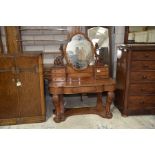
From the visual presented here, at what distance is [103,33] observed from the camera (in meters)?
3.10

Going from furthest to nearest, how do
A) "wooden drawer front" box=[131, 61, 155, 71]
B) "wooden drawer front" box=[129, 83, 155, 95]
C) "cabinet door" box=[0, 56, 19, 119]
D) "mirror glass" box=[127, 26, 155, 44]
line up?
1. "mirror glass" box=[127, 26, 155, 44]
2. "wooden drawer front" box=[129, 83, 155, 95]
3. "wooden drawer front" box=[131, 61, 155, 71]
4. "cabinet door" box=[0, 56, 19, 119]

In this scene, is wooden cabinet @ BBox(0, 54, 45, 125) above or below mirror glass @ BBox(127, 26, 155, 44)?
below

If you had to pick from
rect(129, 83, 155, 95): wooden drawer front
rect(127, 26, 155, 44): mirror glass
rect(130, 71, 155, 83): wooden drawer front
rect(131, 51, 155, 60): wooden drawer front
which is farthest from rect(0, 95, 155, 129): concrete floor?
rect(127, 26, 155, 44): mirror glass

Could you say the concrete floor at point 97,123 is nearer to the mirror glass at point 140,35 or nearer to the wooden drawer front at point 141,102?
the wooden drawer front at point 141,102

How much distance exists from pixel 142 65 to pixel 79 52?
88 cm

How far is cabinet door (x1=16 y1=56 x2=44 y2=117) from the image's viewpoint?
7.69 ft

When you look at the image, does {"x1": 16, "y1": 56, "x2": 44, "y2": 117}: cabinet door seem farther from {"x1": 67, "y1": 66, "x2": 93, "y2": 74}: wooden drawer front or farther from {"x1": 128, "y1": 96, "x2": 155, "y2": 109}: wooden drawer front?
{"x1": 128, "y1": 96, "x2": 155, "y2": 109}: wooden drawer front

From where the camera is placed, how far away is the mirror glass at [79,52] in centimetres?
256

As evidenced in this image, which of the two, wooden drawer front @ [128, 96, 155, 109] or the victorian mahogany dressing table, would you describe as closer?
the victorian mahogany dressing table

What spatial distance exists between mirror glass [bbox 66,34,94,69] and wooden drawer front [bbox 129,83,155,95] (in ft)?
2.35

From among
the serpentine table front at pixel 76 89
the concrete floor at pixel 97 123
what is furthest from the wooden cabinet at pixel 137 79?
the serpentine table front at pixel 76 89
